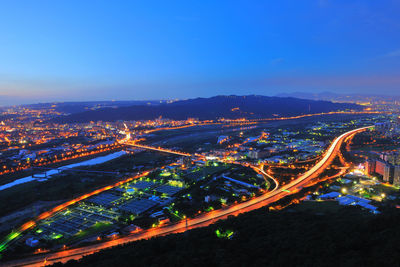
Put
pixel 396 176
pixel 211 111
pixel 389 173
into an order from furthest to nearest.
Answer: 1. pixel 211 111
2. pixel 389 173
3. pixel 396 176

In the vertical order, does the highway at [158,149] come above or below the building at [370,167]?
below

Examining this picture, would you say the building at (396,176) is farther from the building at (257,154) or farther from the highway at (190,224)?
the building at (257,154)

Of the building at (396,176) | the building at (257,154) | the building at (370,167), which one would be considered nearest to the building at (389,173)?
the building at (396,176)

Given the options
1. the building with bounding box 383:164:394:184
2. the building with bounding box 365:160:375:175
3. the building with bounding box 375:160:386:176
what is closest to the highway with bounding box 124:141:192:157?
the building with bounding box 365:160:375:175

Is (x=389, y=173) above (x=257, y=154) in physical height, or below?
above

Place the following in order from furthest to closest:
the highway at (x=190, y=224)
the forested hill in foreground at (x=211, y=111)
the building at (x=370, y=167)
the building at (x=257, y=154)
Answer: the forested hill in foreground at (x=211, y=111), the building at (x=257, y=154), the building at (x=370, y=167), the highway at (x=190, y=224)

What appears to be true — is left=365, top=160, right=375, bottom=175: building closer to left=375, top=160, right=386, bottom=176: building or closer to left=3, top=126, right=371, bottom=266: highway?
left=375, top=160, right=386, bottom=176: building

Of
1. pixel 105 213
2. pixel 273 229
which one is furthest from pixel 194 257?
pixel 105 213

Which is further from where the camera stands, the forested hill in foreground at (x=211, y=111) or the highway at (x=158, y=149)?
the forested hill in foreground at (x=211, y=111)

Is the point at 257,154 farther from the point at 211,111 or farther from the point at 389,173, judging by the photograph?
the point at 211,111

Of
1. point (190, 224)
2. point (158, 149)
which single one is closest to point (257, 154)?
point (158, 149)

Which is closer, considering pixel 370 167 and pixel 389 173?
pixel 389 173

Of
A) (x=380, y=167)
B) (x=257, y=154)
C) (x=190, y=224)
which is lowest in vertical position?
(x=190, y=224)
